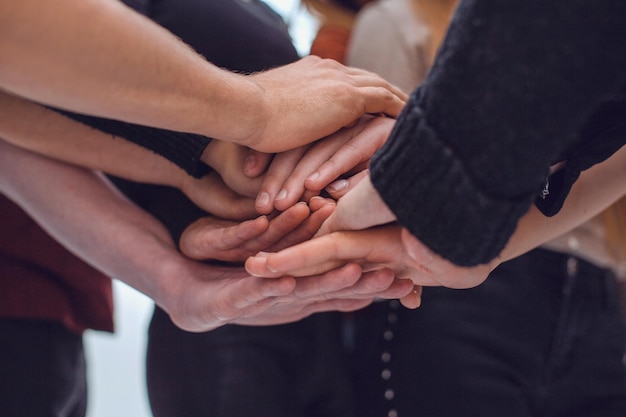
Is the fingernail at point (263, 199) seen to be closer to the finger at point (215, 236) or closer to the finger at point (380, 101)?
the finger at point (215, 236)

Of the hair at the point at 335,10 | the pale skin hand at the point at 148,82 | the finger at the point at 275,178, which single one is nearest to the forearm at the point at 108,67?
the pale skin hand at the point at 148,82

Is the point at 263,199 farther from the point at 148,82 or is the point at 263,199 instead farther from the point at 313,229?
the point at 148,82

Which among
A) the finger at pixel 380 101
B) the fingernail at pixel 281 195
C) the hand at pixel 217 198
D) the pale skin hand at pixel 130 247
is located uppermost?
the finger at pixel 380 101

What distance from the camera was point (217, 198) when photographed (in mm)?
771

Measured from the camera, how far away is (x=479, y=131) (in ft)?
1.68

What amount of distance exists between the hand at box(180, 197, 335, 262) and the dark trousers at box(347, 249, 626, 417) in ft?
0.99

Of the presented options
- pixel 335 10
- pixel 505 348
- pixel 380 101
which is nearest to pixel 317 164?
pixel 380 101

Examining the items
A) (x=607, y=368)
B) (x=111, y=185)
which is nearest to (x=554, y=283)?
(x=607, y=368)

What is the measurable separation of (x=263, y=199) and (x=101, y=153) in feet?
0.83

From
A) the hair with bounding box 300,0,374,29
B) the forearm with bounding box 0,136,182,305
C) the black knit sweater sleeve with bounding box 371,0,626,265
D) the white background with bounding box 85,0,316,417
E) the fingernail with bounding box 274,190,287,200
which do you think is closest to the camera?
the black knit sweater sleeve with bounding box 371,0,626,265

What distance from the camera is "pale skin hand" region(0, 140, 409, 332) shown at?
73 centimetres

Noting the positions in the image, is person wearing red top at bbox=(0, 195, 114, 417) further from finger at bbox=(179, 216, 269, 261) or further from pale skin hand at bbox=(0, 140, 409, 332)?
finger at bbox=(179, 216, 269, 261)

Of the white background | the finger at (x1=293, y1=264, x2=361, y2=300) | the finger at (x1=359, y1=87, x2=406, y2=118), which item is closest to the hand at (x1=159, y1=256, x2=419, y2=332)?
the finger at (x1=293, y1=264, x2=361, y2=300)

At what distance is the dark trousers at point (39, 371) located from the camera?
0.86 m
